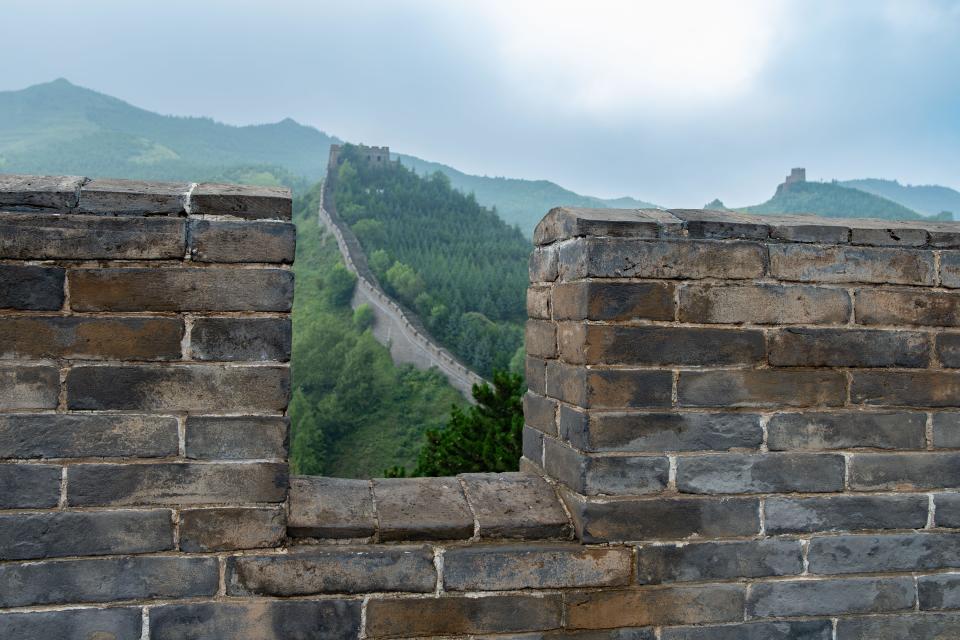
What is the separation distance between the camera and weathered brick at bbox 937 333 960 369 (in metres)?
2.69

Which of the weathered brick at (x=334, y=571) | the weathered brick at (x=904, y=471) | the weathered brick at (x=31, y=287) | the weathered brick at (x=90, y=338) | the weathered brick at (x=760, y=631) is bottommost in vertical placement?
the weathered brick at (x=760, y=631)

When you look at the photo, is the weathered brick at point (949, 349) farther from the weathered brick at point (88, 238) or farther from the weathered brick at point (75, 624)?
the weathered brick at point (75, 624)

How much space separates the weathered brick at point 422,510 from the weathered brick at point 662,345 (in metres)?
0.60

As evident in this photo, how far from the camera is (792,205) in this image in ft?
269

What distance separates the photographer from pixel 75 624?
2.27 metres

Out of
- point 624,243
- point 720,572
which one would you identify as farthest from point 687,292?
point 720,572

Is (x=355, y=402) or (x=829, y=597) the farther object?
(x=355, y=402)

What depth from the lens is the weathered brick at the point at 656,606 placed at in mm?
2518

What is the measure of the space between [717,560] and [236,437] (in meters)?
1.48

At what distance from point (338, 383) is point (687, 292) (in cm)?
4844

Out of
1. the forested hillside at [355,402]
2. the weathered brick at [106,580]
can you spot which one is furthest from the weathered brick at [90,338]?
the forested hillside at [355,402]

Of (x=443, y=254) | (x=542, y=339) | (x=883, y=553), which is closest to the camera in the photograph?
(x=883, y=553)

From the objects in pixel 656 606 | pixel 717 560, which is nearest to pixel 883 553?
pixel 717 560

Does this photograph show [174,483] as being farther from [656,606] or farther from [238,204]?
[656,606]
